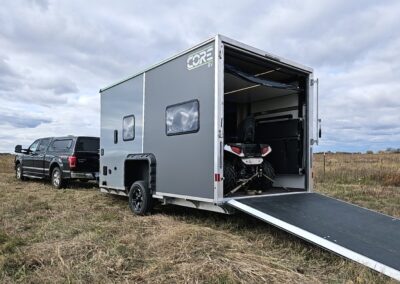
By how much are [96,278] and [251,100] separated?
5633 mm

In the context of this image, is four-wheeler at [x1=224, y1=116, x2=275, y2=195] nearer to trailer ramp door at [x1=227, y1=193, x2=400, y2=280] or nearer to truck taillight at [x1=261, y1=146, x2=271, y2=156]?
truck taillight at [x1=261, y1=146, x2=271, y2=156]

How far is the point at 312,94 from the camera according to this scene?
7.03 m

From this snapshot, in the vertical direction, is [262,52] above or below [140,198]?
above

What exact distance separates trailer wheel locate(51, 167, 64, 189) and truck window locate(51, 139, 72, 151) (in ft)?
2.27

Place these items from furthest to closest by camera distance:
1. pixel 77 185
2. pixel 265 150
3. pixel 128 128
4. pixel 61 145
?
1. pixel 77 185
2. pixel 61 145
3. pixel 128 128
4. pixel 265 150

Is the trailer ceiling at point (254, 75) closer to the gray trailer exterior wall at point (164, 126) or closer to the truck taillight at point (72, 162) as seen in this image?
the gray trailer exterior wall at point (164, 126)

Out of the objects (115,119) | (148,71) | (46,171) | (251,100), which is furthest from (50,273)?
(46,171)

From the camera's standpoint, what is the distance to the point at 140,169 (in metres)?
7.90

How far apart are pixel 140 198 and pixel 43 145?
776 centimetres

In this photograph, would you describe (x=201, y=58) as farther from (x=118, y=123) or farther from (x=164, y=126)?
(x=118, y=123)

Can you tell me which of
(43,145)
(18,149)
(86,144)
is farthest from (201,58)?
(18,149)

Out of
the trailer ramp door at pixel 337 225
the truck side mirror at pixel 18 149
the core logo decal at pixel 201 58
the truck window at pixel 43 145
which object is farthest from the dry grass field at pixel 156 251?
the truck side mirror at pixel 18 149

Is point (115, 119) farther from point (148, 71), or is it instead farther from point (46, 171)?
point (46, 171)

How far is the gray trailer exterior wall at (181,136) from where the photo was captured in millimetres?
5723
